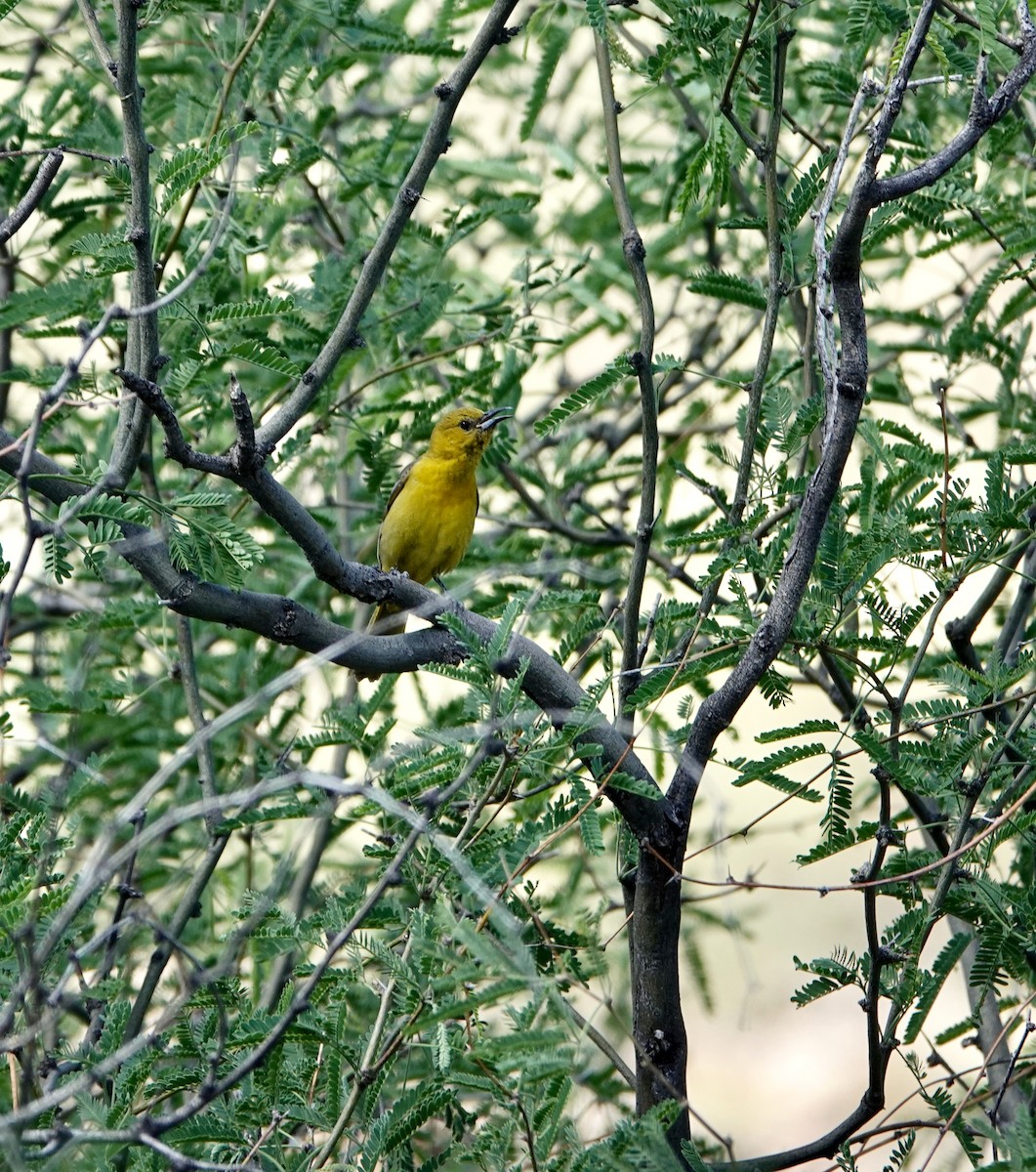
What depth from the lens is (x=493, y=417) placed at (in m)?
5.29

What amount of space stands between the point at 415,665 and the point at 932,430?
3162mm

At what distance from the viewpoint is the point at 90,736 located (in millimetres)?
5516

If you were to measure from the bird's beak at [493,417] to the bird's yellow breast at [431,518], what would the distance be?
0.41m

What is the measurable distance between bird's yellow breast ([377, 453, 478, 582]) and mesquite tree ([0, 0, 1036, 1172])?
17cm

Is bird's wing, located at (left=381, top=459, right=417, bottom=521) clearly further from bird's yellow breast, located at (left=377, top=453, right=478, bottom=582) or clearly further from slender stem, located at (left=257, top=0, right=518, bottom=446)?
slender stem, located at (left=257, top=0, right=518, bottom=446)

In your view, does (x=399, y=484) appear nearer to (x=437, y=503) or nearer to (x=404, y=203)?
(x=437, y=503)

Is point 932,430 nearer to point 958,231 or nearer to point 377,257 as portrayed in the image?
point 958,231

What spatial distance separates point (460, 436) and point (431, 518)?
354 mm

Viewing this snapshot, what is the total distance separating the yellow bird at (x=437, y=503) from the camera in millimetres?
5707

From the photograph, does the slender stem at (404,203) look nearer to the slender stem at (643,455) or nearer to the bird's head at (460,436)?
the slender stem at (643,455)

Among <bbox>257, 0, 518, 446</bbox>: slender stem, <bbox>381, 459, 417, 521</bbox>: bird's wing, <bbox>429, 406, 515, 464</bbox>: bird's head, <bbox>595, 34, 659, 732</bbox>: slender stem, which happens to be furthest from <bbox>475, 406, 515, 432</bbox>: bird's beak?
<bbox>257, 0, 518, 446</bbox>: slender stem

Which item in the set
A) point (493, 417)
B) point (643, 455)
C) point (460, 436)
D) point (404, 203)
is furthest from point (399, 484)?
point (404, 203)

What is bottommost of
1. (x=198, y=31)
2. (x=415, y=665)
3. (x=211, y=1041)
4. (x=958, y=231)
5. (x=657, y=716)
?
(x=211, y=1041)

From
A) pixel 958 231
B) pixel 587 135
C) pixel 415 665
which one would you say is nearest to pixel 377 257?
pixel 415 665
